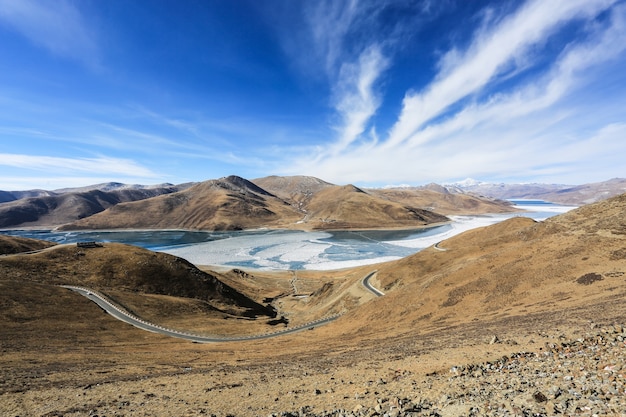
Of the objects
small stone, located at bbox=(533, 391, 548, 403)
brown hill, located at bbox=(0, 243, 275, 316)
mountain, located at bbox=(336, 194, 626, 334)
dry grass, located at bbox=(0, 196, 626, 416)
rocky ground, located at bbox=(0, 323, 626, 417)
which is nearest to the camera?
small stone, located at bbox=(533, 391, 548, 403)

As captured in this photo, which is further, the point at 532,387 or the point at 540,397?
the point at 532,387

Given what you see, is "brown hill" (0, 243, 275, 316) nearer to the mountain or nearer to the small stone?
the mountain

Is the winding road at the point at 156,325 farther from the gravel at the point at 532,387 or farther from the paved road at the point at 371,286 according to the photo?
the gravel at the point at 532,387

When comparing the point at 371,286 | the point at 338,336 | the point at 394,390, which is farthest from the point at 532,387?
the point at 371,286

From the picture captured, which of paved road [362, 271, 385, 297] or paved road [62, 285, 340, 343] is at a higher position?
paved road [362, 271, 385, 297]

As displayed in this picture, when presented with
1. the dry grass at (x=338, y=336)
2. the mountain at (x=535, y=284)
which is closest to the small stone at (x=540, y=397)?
the dry grass at (x=338, y=336)

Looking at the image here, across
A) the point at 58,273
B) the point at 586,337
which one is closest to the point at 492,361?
the point at 586,337

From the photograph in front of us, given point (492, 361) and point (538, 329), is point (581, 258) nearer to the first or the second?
point (538, 329)

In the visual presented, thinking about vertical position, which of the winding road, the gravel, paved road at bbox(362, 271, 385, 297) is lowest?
the winding road

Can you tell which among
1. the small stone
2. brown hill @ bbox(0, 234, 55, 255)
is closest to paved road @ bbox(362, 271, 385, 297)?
the small stone

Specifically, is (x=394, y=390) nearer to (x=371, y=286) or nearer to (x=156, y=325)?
(x=156, y=325)

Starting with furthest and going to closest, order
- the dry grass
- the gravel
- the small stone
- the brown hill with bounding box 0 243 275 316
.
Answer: the brown hill with bounding box 0 243 275 316
the dry grass
the small stone
the gravel
